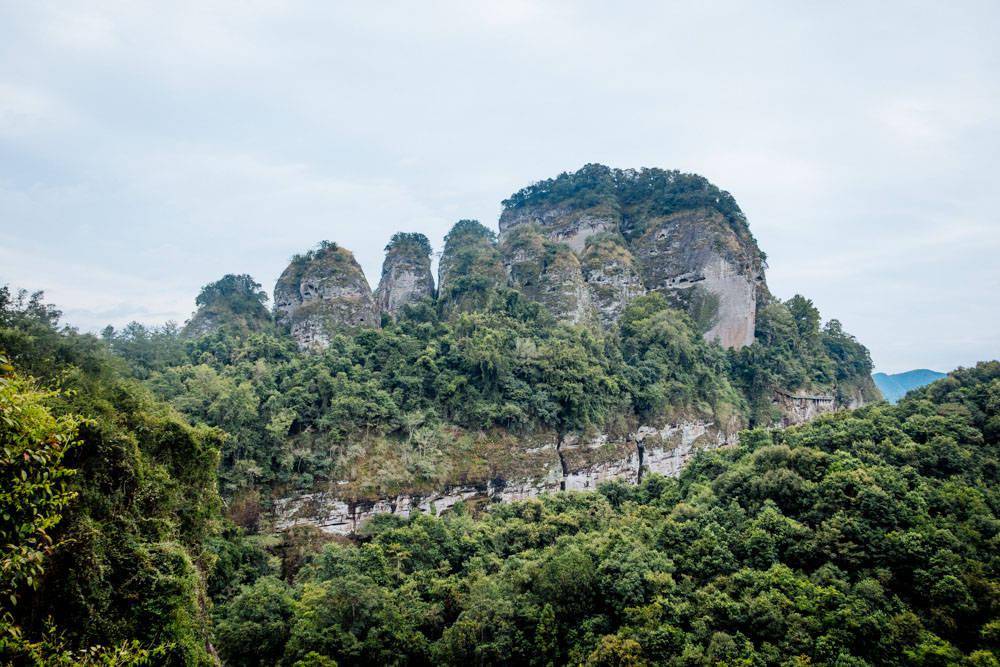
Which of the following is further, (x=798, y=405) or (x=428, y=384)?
(x=798, y=405)

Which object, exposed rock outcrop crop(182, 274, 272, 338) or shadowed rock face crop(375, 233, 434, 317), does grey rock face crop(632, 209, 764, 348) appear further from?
exposed rock outcrop crop(182, 274, 272, 338)

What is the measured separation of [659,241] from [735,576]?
3990 cm

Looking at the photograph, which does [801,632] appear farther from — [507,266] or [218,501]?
[507,266]

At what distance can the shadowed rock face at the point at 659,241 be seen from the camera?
44.0 m

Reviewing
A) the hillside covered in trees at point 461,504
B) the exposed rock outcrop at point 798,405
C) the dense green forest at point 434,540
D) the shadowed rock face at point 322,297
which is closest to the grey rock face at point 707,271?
the exposed rock outcrop at point 798,405

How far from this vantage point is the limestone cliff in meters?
39.3

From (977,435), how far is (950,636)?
8018 millimetres

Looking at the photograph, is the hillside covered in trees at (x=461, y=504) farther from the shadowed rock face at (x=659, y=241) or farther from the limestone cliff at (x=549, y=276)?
the shadowed rock face at (x=659, y=241)

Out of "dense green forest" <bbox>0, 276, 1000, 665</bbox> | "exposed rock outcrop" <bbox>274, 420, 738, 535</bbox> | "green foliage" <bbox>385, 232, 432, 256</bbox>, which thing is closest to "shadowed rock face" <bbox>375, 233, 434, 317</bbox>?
"green foliage" <bbox>385, 232, 432, 256</bbox>

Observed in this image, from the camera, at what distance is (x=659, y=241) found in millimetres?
48344

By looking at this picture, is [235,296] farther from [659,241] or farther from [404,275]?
[659,241]

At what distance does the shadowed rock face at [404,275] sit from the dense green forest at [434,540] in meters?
19.9

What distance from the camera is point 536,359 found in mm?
29516

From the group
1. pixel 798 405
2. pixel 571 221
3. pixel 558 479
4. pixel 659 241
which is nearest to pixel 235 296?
pixel 558 479
